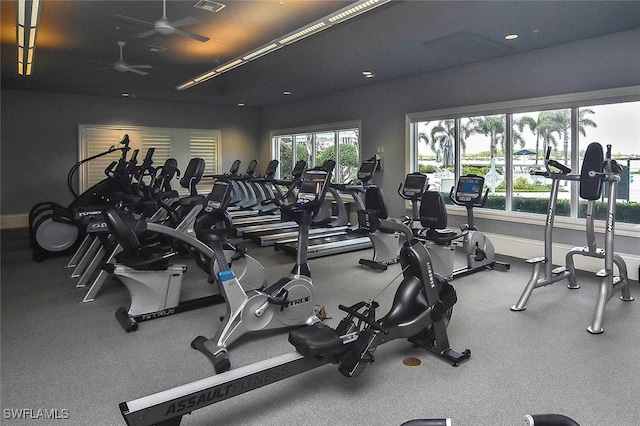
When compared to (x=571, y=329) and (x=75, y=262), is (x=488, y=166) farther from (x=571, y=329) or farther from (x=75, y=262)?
(x=75, y=262)

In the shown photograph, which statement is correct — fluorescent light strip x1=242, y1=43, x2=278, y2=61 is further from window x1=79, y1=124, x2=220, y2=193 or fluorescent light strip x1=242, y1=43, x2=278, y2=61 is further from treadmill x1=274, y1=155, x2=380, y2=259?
→ window x1=79, y1=124, x2=220, y2=193

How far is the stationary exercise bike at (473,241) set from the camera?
4.91 meters

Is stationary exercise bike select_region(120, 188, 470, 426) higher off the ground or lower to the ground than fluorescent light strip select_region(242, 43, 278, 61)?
lower

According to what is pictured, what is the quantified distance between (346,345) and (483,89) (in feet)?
17.0

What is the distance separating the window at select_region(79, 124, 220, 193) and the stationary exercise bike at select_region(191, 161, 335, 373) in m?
7.36

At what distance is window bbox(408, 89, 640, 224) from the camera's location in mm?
4973

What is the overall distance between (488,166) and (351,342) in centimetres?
495

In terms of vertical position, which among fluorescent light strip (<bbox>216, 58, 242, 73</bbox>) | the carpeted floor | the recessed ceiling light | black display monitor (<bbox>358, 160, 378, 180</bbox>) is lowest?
the carpeted floor

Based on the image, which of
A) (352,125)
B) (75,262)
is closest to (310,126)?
(352,125)

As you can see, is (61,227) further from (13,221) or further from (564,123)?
(564,123)

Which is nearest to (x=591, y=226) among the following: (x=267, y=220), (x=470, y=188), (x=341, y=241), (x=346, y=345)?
(x=470, y=188)

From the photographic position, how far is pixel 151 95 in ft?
31.2

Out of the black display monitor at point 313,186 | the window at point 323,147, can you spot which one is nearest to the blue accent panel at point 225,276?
the black display monitor at point 313,186

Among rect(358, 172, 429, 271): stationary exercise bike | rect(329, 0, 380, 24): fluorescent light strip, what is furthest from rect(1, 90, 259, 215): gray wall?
rect(329, 0, 380, 24): fluorescent light strip
